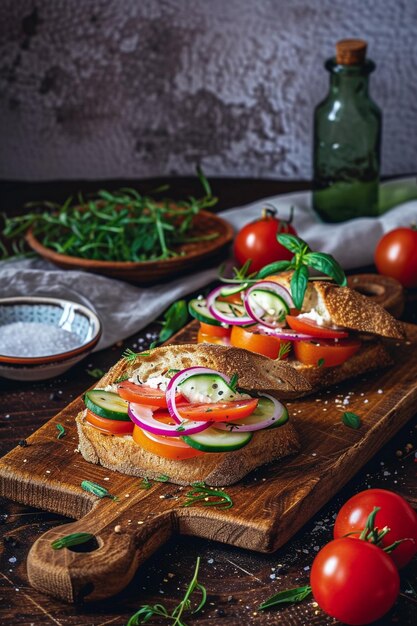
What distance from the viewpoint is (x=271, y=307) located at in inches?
131

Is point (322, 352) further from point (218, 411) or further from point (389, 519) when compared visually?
point (389, 519)

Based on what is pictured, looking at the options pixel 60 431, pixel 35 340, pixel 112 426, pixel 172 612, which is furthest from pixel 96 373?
pixel 172 612

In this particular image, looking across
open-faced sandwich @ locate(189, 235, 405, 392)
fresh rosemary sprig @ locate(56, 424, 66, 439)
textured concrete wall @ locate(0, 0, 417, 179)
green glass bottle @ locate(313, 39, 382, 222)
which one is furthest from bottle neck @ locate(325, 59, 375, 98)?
fresh rosemary sprig @ locate(56, 424, 66, 439)

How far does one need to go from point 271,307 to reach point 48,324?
3.11 ft

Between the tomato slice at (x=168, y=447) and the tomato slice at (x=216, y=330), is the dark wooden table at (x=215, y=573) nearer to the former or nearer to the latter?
the tomato slice at (x=168, y=447)

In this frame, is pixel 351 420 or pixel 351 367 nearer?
pixel 351 420

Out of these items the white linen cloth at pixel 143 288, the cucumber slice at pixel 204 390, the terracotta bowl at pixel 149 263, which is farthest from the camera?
the terracotta bowl at pixel 149 263

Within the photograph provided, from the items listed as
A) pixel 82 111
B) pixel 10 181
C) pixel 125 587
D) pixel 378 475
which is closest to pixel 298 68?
pixel 82 111

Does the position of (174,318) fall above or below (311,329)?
below

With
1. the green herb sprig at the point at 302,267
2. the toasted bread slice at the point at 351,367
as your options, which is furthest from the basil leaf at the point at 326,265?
the toasted bread slice at the point at 351,367

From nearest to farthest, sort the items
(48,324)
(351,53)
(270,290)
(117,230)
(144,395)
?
(144,395) < (270,290) < (48,324) < (117,230) < (351,53)

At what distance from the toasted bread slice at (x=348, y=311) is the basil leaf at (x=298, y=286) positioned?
109 mm

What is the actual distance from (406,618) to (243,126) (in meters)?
4.36

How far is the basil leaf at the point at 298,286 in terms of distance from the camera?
324 cm
